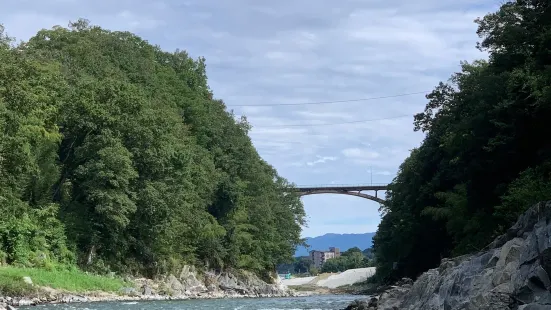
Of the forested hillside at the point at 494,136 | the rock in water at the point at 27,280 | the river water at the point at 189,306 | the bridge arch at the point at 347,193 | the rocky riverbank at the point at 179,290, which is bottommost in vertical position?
the river water at the point at 189,306

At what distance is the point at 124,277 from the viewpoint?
5131 cm

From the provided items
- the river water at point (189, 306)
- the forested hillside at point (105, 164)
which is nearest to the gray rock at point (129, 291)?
the forested hillside at point (105, 164)

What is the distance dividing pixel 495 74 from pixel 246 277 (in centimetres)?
4877

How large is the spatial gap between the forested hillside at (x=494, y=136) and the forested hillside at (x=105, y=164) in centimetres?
1844

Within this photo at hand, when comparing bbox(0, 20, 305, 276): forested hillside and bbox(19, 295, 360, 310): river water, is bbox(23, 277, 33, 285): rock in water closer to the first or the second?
bbox(19, 295, 360, 310): river water

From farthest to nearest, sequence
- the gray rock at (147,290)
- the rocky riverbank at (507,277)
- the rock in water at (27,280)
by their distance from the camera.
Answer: the gray rock at (147,290) < the rock in water at (27,280) < the rocky riverbank at (507,277)

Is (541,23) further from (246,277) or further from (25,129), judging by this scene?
(246,277)

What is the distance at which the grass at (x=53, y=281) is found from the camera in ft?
105

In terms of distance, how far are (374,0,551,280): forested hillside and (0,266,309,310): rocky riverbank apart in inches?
717

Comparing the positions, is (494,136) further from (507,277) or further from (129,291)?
(129,291)

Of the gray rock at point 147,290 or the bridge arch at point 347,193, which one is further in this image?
the bridge arch at point 347,193

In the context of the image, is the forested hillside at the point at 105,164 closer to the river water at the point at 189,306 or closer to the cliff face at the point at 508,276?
the river water at the point at 189,306

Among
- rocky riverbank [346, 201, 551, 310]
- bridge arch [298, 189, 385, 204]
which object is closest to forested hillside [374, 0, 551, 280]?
rocky riverbank [346, 201, 551, 310]

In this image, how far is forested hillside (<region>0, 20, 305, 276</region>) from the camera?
39531 mm
